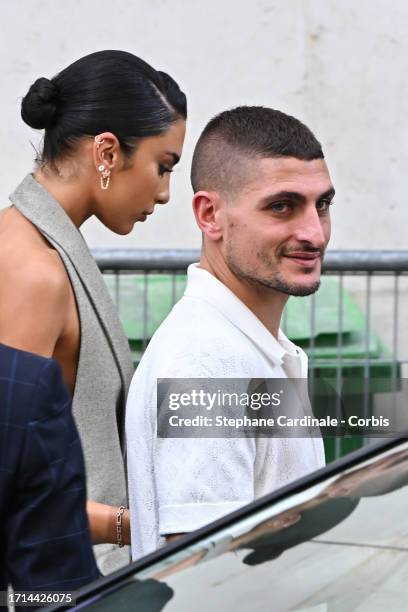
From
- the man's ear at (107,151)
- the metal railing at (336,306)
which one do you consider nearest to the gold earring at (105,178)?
the man's ear at (107,151)

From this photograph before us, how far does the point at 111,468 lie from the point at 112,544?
0.14 m

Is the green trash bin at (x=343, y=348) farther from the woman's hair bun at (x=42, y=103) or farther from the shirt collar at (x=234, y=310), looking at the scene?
the shirt collar at (x=234, y=310)

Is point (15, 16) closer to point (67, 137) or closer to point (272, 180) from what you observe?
point (67, 137)

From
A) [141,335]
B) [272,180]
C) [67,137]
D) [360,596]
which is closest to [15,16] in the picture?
[141,335]

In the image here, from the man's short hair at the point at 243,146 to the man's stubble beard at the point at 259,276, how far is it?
0.39ft

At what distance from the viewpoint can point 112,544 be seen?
257 cm

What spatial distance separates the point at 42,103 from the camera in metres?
2.83

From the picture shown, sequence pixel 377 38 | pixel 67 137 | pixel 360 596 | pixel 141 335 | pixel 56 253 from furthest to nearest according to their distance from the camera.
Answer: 1. pixel 377 38
2. pixel 141 335
3. pixel 67 137
4. pixel 56 253
5. pixel 360 596

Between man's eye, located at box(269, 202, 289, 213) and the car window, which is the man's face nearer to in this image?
man's eye, located at box(269, 202, 289, 213)

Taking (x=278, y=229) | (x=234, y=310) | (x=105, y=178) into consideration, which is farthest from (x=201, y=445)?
(x=105, y=178)

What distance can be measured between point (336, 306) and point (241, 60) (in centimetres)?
261

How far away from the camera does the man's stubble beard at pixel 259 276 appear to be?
233cm

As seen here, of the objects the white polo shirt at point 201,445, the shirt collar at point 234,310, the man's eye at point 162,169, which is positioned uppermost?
the man's eye at point 162,169

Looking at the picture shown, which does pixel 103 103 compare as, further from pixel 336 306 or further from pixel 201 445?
pixel 336 306
